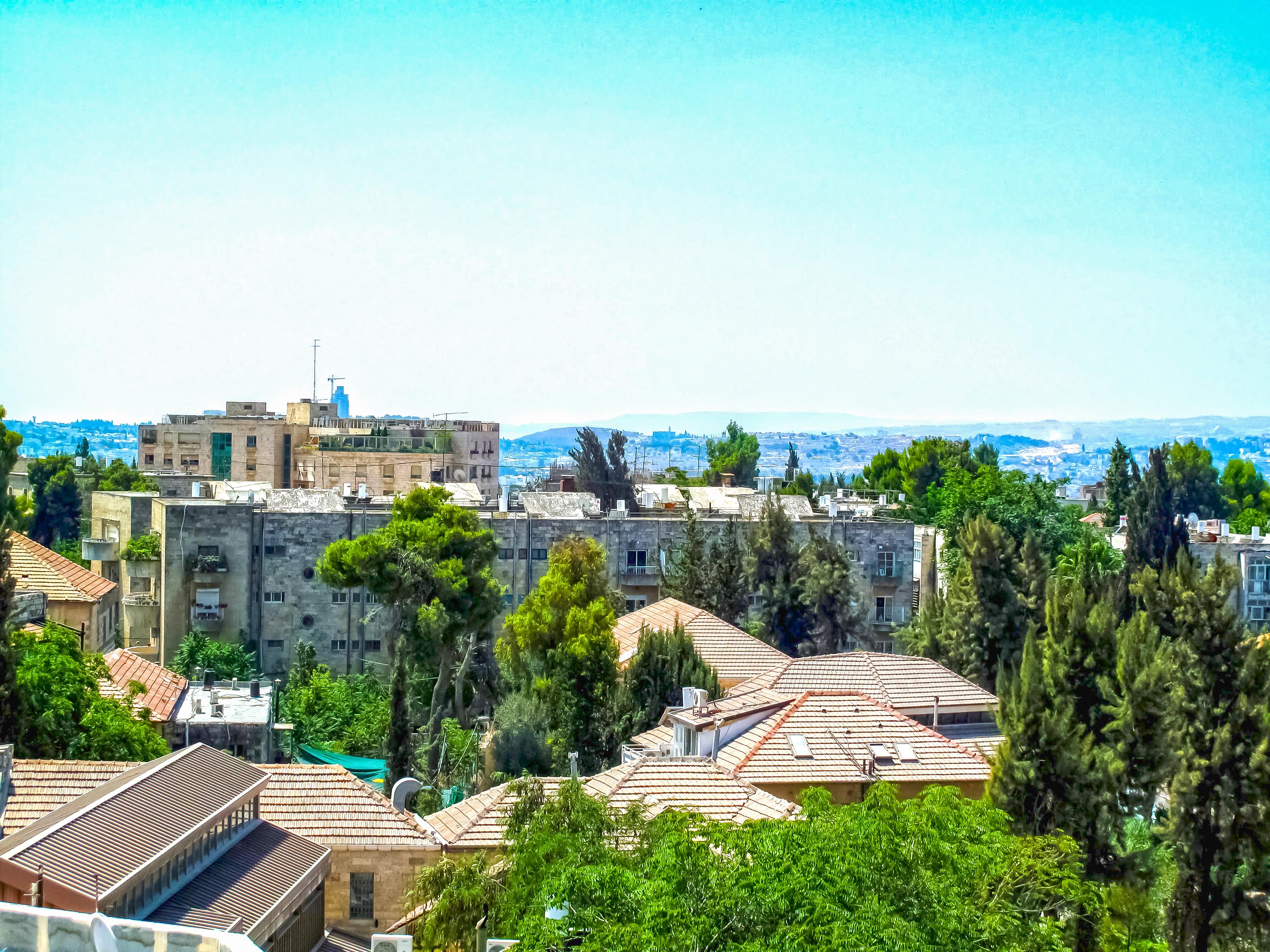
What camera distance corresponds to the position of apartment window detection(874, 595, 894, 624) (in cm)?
5897

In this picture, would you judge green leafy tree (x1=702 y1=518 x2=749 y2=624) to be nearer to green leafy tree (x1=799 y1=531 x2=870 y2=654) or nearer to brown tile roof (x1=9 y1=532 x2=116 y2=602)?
green leafy tree (x1=799 y1=531 x2=870 y2=654)

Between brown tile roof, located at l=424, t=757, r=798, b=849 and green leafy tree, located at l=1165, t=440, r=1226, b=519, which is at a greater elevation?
green leafy tree, located at l=1165, t=440, r=1226, b=519

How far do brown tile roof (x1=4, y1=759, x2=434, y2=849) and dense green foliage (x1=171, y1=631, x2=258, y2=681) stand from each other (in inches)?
867

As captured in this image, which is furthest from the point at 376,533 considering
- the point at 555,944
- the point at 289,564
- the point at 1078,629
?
the point at 555,944

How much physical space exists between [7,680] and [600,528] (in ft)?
104

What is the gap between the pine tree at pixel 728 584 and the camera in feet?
172

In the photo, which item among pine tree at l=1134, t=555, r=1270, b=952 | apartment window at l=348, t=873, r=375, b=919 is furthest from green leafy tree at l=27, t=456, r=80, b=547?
pine tree at l=1134, t=555, r=1270, b=952

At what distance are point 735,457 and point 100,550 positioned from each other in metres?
66.2

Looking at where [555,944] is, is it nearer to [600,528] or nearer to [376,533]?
[376,533]

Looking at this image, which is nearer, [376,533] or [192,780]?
[192,780]

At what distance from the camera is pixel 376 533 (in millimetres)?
45906

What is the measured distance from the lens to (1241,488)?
340 feet

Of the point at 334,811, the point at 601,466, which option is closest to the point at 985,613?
the point at 334,811

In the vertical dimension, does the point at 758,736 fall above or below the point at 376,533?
below
